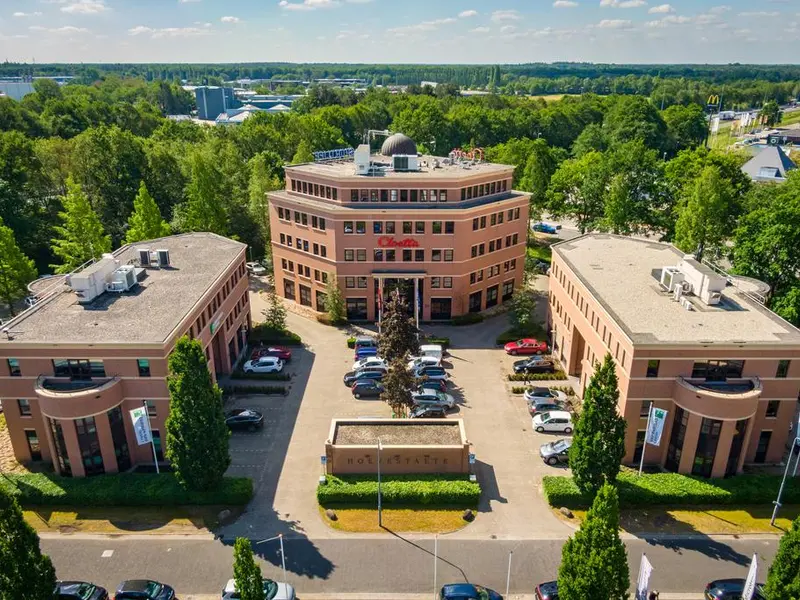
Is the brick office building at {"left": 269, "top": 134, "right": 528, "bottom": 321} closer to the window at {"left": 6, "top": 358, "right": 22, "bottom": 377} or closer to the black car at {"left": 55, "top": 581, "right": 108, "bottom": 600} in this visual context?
the window at {"left": 6, "top": 358, "right": 22, "bottom": 377}

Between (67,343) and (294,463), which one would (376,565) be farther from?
(67,343)

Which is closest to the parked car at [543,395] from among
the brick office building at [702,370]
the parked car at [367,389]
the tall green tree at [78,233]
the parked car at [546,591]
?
the brick office building at [702,370]

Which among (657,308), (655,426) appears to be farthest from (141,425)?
(657,308)

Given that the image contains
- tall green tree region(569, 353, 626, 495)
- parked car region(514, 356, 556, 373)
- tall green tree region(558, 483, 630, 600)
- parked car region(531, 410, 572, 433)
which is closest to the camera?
tall green tree region(558, 483, 630, 600)

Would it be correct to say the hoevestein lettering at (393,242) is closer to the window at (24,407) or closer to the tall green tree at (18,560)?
the window at (24,407)

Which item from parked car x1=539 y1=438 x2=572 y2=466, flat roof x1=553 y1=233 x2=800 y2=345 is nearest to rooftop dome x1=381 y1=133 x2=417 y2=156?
flat roof x1=553 y1=233 x2=800 y2=345

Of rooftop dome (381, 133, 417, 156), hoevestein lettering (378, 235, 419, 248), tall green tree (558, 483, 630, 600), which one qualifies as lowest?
tall green tree (558, 483, 630, 600)

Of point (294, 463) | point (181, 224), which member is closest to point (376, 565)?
point (294, 463)
